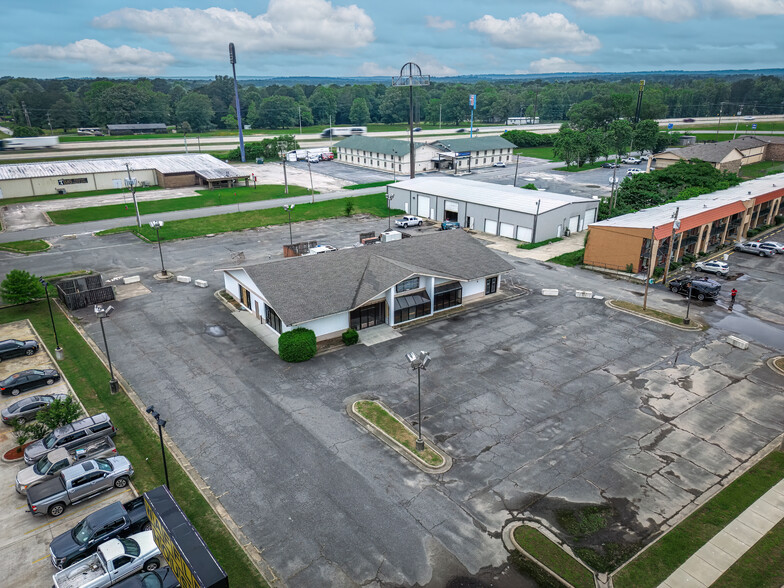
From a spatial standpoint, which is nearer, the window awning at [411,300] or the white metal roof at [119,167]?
the window awning at [411,300]

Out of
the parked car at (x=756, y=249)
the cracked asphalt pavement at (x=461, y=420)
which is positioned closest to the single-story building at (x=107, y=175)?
the cracked asphalt pavement at (x=461, y=420)

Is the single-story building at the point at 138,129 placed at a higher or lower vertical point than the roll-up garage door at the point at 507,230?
higher

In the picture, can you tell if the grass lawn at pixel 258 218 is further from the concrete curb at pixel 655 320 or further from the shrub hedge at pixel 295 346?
the concrete curb at pixel 655 320

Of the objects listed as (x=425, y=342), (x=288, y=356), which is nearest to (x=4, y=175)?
(x=288, y=356)

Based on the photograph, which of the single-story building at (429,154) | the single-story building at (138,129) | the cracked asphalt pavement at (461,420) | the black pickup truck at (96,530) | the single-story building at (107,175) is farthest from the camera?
the single-story building at (138,129)

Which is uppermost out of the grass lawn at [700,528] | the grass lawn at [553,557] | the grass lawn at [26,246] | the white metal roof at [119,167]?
the white metal roof at [119,167]

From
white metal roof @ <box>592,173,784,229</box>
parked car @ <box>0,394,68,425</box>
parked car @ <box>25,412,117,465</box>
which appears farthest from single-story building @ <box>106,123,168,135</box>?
parked car @ <box>25,412,117,465</box>

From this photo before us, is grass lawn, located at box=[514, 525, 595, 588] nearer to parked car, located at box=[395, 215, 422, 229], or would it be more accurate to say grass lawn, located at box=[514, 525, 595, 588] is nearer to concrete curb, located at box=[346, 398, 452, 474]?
concrete curb, located at box=[346, 398, 452, 474]
